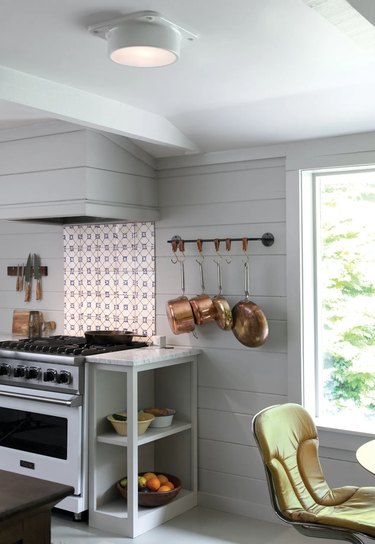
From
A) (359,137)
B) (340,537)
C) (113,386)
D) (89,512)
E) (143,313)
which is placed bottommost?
(89,512)

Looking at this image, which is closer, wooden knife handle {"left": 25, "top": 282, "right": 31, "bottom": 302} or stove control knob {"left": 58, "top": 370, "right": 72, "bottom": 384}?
stove control knob {"left": 58, "top": 370, "right": 72, "bottom": 384}

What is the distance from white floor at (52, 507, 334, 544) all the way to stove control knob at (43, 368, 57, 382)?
786mm

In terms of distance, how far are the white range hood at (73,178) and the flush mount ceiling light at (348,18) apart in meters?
1.88

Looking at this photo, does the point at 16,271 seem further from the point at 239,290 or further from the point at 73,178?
the point at 239,290

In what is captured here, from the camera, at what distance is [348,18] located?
1975 mm

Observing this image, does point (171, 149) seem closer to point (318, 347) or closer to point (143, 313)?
point (143, 313)

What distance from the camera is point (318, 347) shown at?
3.78 metres

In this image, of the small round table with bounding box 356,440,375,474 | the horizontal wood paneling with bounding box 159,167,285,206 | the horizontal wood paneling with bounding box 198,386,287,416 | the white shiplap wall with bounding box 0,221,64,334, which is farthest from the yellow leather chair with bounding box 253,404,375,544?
the white shiplap wall with bounding box 0,221,64,334

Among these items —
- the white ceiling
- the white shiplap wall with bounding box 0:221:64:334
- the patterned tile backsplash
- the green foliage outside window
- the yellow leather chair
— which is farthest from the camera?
the white shiplap wall with bounding box 0:221:64:334

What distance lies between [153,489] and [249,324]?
1.07 meters

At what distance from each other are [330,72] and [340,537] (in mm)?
1884

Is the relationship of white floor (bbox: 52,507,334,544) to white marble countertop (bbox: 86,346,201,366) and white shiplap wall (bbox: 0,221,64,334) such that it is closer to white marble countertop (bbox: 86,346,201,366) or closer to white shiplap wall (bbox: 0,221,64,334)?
white marble countertop (bbox: 86,346,201,366)

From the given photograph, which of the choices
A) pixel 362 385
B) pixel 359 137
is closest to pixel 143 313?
pixel 362 385

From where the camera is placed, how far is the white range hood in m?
3.76
